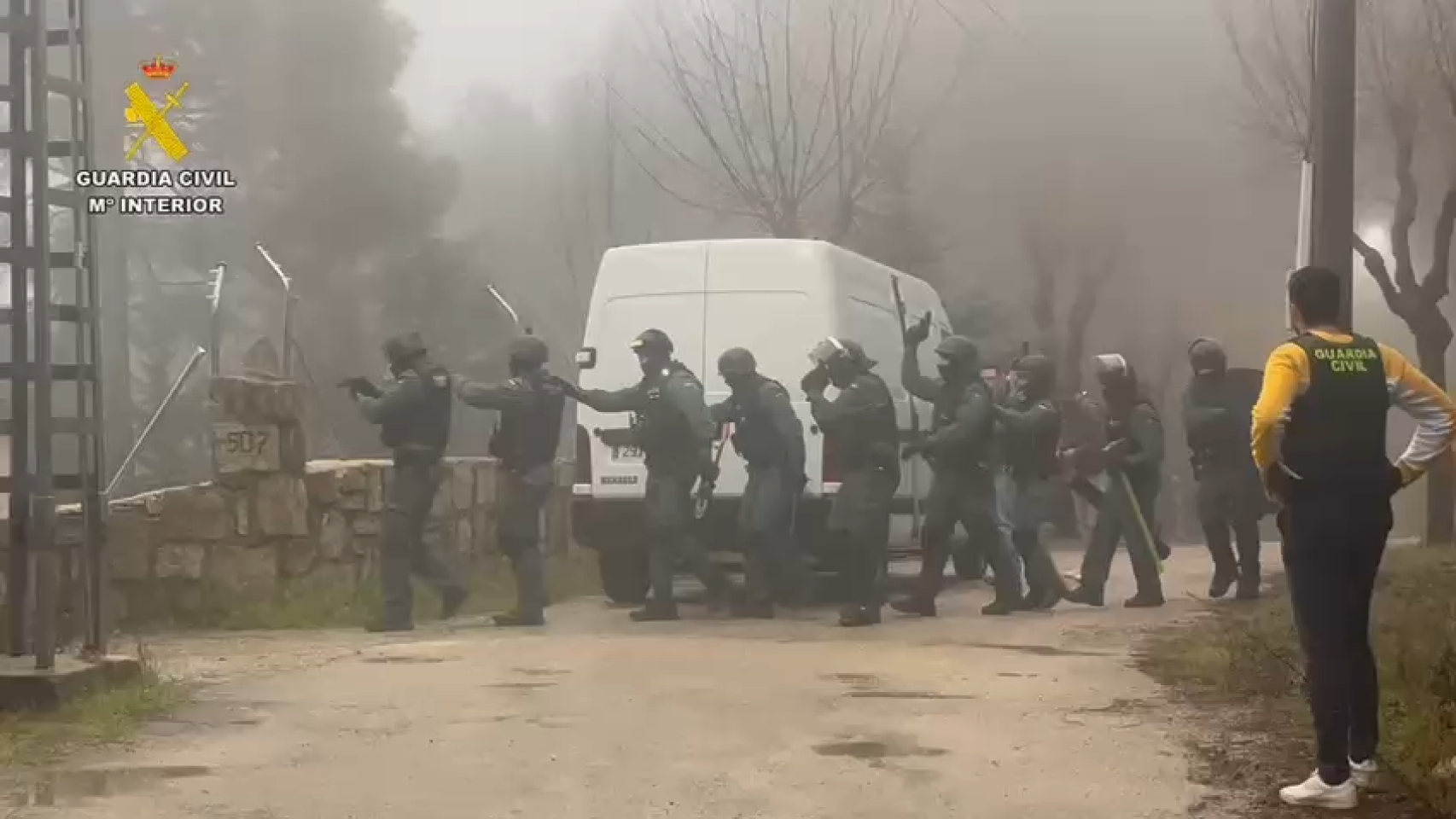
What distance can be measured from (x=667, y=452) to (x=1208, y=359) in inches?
125

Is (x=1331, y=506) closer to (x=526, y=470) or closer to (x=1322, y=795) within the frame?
(x=1322, y=795)

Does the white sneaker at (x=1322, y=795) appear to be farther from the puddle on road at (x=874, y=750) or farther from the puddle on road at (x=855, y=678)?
the puddle on road at (x=855, y=678)

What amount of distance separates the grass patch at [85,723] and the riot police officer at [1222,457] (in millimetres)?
5910

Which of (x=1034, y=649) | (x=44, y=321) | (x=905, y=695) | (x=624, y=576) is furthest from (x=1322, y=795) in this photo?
(x=624, y=576)

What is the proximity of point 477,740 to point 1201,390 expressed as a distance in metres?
5.72

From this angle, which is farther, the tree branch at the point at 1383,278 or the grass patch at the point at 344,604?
the tree branch at the point at 1383,278

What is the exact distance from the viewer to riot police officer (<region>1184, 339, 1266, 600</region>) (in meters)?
9.41

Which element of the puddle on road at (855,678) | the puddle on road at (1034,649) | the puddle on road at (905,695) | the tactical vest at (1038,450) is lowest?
the puddle on road at (1034,649)

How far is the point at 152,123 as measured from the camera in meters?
9.55

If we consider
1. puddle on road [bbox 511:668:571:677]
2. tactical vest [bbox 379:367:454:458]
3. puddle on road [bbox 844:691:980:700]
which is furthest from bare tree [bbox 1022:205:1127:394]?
puddle on road [bbox 844:691:980:700]

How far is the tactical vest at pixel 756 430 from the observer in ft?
28.6

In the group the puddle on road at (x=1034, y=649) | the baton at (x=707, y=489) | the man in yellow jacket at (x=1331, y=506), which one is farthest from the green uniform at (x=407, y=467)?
the man in yellow jacket at (x=1331, y=506)

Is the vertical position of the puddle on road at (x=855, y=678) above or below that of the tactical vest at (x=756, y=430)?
below

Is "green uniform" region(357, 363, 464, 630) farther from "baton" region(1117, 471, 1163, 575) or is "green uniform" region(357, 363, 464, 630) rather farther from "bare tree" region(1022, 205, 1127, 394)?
"bare tree" region(1022, 205, 1127, 394)
